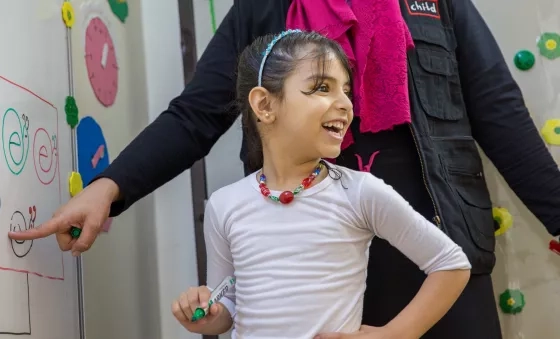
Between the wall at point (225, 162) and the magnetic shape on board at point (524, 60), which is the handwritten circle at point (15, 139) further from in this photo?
the magnetic shape on board at point (524, 60)

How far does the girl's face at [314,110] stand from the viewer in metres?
0.90

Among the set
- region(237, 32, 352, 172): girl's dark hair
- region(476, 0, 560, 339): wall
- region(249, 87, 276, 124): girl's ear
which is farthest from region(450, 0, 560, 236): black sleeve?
region(249, 87, 276, 124): girl's ear

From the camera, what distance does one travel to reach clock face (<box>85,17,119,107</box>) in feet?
4.38

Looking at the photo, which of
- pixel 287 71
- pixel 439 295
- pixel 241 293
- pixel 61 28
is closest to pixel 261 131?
pixel 287 71

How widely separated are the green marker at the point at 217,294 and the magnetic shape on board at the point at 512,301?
2.56 ft

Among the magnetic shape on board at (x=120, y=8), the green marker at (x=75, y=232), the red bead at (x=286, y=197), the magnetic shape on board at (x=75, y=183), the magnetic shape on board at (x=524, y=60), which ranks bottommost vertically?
the green marker at (x=75, y=232)

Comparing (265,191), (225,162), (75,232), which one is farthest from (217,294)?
(225,162)

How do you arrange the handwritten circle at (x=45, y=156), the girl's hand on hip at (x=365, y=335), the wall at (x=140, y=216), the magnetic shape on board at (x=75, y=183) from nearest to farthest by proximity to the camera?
the girl's hand on hip at (x=365, y=335) → the handwritten circle at (x=45, y=156) → the magnetic shape on board at (x=75, y=183) → the wall at (x=140, y=216)

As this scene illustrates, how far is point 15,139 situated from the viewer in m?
0.97

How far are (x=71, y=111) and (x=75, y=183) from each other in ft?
0.43

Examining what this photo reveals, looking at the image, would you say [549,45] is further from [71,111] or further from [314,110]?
[71,111]

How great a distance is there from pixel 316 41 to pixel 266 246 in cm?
32

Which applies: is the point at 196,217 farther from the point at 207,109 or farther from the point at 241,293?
the point at 241,293

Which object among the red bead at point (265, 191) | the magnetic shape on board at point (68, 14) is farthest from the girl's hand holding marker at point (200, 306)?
the magnetic shape on board at point (68, 14)
